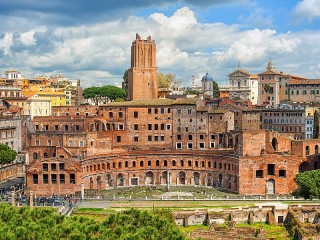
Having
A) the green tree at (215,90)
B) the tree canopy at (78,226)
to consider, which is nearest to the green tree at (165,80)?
the green tree at (215,90)

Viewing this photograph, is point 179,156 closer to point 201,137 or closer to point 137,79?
point 201,137

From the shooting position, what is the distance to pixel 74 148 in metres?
91.2

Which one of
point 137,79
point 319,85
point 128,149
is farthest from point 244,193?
point 319,85

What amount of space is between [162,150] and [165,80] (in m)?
82.2

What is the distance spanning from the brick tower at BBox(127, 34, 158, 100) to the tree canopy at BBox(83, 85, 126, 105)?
1218 inches

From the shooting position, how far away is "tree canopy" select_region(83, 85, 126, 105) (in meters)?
146

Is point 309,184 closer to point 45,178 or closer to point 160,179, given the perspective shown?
point 160,179

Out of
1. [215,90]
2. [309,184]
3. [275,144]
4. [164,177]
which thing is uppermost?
[215,90]

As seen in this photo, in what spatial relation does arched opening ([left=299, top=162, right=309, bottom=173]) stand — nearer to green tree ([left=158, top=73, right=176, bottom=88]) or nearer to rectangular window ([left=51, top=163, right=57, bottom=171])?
rectangular window ([left=51, top=163, right=57, bottom=171])

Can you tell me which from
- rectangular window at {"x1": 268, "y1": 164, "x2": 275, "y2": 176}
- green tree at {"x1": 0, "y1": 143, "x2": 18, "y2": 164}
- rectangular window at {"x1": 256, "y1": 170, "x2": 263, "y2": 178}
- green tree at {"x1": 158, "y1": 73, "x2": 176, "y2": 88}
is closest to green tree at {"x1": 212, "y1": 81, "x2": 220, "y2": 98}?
green tree at {"x1": 158, "y1": 73, "x2": 176, "y2": 88}

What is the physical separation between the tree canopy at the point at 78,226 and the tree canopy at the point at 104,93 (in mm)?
99665

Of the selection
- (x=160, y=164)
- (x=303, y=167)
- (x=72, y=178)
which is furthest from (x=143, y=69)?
(x=303, y=167)

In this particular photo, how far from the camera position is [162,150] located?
96.1 meters

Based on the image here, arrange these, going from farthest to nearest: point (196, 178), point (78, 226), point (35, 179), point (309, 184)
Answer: point (196, 178) < point (35, 179) < point (309, 184) < point (78, 226)
